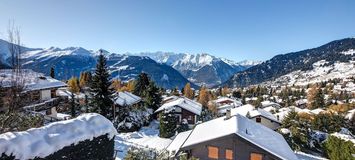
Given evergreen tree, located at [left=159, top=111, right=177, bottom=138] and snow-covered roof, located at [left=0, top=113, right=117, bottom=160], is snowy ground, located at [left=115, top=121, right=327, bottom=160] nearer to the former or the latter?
evergreen tree, located at [left=159, top=111, right=177, bottom=138]

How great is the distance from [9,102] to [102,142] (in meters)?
3.54

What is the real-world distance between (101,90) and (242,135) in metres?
28.5

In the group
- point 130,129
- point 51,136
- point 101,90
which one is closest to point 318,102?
point 130,129

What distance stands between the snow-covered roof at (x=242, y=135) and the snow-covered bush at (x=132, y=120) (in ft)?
81.8

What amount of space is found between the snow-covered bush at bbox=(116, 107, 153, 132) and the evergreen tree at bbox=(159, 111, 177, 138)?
9575 mm

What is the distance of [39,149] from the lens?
7.99 m

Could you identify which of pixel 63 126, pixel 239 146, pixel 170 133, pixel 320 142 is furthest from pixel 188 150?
pixel 320 142

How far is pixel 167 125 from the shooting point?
156 feet

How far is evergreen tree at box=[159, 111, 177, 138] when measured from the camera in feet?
156

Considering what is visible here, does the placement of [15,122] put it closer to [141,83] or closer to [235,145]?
[235,145]

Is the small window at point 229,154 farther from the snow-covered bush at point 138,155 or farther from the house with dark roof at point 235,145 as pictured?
the snow-covered bush at point 138,155

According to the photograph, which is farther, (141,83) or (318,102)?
(318,102)

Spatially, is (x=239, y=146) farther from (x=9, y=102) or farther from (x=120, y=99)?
(x=120, y=99)

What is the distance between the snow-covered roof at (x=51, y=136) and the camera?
24.4ft
